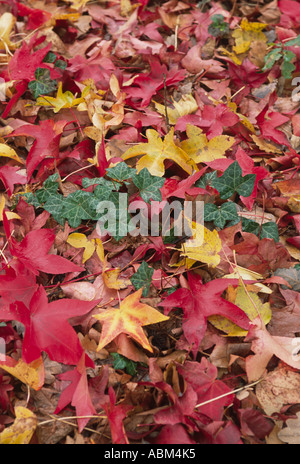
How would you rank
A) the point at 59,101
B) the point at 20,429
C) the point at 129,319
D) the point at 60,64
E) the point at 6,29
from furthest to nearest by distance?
the point at 6,29 → the point at 60,64 → the point at 59,101 → the point at 129,319 → the point at 20,429

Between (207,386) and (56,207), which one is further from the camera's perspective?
(56,207)

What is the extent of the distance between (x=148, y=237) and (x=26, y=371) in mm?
477

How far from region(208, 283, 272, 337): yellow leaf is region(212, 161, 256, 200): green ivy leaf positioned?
29 centimetres

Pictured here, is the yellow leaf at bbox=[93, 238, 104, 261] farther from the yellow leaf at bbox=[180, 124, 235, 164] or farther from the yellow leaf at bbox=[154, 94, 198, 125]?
the yellow leaf at bbox=[154, 94, 198, 125]

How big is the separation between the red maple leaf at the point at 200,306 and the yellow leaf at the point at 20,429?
1.33 ft

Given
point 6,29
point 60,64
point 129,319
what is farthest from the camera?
point 6,29

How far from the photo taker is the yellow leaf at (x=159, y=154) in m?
1.20

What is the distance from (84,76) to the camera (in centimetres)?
149

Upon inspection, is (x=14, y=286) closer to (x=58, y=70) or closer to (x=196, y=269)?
(x=196, y=269)

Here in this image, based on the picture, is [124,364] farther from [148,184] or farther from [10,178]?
[10,178]

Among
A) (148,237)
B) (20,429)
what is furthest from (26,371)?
(148,237)

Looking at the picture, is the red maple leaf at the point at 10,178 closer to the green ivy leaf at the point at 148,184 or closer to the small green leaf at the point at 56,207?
the small green leaf at the point at 56,207

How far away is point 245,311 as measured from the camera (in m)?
1.01

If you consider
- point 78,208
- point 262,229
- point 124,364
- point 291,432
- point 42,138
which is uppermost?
point 42,138
